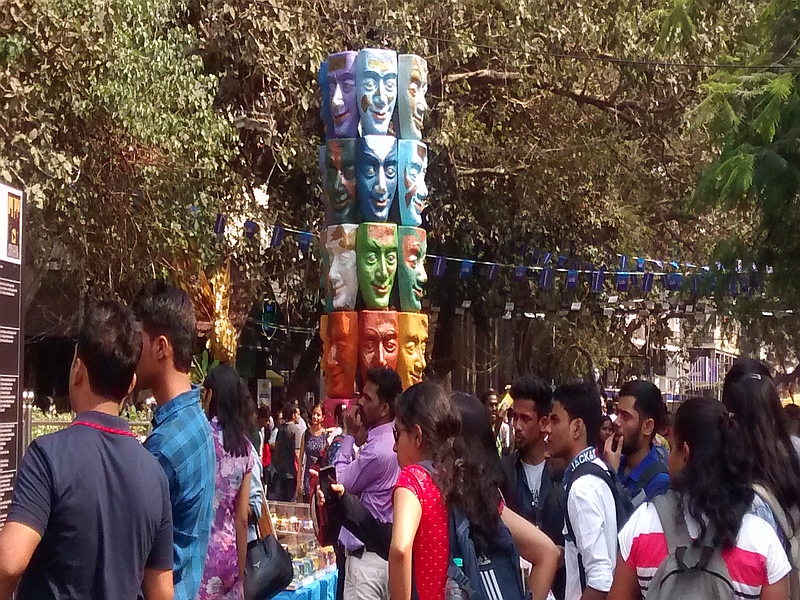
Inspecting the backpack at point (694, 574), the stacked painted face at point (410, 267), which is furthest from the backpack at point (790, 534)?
the stacked painted face at point (410, 267)

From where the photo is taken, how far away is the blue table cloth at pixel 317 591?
7.18 metres

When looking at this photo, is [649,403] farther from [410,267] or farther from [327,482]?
[410,267]

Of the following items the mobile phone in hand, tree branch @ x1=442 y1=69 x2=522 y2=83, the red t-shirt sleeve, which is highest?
tree branch @ x1=442 y1=69 x2=522 y2=83

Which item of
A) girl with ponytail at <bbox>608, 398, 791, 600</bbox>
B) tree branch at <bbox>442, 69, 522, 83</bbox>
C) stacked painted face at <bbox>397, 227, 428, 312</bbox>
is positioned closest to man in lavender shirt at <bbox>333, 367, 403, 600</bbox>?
girl with ponytail at <bbox>608, 398, 791, 600</bbox>

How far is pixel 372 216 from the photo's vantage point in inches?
535

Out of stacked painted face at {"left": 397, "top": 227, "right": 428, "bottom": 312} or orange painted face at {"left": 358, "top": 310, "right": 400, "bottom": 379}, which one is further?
stacked painted face at {"left": 397, "top": 227, "right": 428, "bottom": 312}

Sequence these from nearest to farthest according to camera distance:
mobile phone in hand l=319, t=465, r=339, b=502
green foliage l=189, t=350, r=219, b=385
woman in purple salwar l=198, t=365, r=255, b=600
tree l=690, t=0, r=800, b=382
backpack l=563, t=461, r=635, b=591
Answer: backpack l=563, t=461, r=635, b=591 < mobile phone in hand l=319, t=465, r=339, b=502 < woman in purple salwar l=198, t=365, r=255, b=600 < tree l=690, t=0, r=800, b=382 < green foliage l=189, t=350, r=219, b=385

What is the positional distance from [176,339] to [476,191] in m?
18.4

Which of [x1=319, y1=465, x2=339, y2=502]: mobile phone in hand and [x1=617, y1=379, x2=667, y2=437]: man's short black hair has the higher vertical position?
[x1=617, y1=379, x2=667, y2=437]: man's short black hair

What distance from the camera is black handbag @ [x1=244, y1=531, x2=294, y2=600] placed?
487 centimetres

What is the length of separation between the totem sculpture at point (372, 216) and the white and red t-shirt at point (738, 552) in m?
9.76

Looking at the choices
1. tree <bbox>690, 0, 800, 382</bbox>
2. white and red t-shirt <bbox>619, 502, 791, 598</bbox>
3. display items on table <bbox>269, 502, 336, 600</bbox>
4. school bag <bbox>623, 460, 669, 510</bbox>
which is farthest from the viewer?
tree <bbox>690, 0, 800, 382</bbox>

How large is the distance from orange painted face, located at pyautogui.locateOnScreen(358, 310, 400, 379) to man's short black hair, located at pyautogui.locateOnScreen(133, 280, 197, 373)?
30.0 feet

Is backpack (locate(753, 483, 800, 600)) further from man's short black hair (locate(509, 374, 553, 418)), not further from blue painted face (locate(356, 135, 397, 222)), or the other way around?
blue painted face (locate(356, 135, 397, 222))
